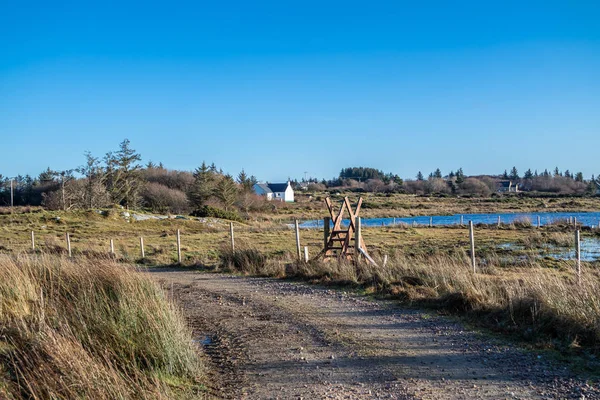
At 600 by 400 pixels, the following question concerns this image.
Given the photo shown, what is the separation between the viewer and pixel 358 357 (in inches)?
281

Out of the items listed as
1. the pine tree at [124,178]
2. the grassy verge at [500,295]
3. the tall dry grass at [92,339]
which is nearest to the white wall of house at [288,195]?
the pine tree at [124,178]

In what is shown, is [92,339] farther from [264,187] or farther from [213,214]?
[264,187]

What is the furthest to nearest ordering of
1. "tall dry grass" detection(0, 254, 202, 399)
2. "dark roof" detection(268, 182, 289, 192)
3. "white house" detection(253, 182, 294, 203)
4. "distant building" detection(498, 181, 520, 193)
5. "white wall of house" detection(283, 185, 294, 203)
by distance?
"distant building" detection(498, 181, 520, 193) → "dark roof" detection(268, 182, 289, 192) → "white wall of house" detection(283, 185, 294, 203) → "white house" detection(253, 182, 294, 203) → "tall dry grass" detection(0, 254, 202, 399)

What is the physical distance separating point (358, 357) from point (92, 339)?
10.9ft

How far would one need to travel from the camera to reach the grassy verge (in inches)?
301

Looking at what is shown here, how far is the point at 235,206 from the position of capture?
73.2m

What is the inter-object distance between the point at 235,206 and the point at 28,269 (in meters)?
62.6

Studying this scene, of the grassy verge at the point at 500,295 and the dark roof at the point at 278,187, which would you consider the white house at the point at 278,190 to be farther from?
the grassy verge at the point at 500,295

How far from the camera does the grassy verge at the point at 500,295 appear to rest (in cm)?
765

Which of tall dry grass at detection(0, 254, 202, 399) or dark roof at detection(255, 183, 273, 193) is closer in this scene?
tall dry grass at detection(0, 254, 202, 399)

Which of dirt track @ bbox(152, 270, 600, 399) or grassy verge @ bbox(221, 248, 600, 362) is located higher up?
grassy verge @ bbox(221, 248, 600, 362)

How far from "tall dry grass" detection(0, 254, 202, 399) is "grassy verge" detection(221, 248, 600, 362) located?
4.94m

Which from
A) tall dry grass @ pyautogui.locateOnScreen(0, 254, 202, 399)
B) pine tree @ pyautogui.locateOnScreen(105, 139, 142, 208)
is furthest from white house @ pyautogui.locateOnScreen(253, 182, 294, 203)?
tall dry grass @ pyautogui.locateOnScreen(0, 254, 202, 399)

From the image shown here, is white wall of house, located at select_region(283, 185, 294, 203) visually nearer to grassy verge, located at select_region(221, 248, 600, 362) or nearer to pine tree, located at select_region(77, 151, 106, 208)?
pine tree, located at select_region(77, 151, 106, 208)
